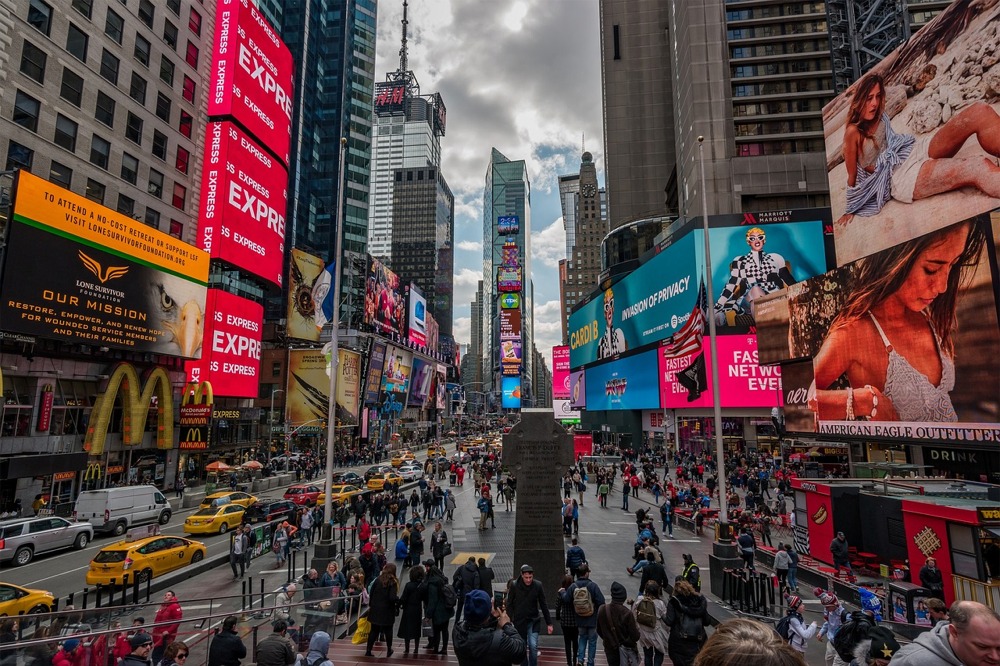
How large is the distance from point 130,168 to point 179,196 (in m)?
4.96

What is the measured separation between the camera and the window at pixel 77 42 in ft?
103

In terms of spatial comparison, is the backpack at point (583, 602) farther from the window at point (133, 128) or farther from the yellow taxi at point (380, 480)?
the window at point (133, 128)

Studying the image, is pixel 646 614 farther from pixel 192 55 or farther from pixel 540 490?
pixel 192 55

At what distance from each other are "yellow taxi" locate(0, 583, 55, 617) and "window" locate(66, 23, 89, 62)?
104 ft

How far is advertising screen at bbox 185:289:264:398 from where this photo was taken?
1633 inches

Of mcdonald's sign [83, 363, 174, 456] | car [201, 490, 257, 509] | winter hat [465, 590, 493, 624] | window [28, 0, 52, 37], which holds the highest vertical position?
window [28, 0, 52, 37]

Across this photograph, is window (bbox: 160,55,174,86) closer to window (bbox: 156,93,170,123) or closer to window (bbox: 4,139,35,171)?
window (bbox: 156,93,170,123)

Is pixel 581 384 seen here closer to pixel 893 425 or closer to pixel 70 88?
pixel 893 425

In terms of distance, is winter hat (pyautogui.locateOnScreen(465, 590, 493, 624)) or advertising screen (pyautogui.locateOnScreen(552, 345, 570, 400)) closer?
winter hat (pyautogui.locateOnScreen(465, 590, 493, 624))

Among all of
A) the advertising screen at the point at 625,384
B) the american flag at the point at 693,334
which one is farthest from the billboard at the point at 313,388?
the american flag at the point at 693,334

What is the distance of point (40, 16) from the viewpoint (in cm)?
2953

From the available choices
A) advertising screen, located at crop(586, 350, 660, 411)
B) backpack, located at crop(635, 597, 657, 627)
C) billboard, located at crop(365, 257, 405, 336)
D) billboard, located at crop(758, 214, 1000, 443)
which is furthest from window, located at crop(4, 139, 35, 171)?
advertising screen, located at crop(586, 350, 660, 411)

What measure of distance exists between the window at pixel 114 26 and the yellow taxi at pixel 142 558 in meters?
32.8

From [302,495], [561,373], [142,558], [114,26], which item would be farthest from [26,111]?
[561,373]
